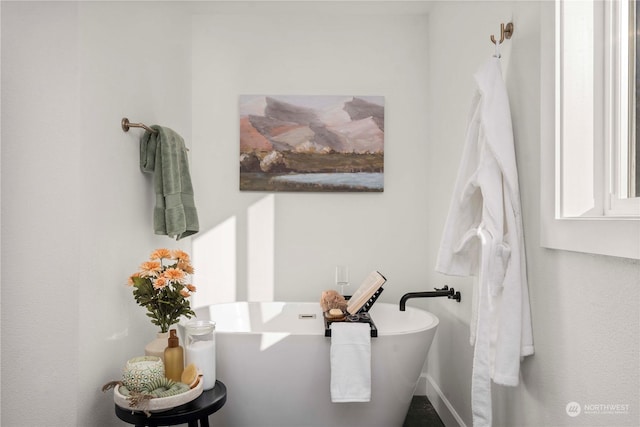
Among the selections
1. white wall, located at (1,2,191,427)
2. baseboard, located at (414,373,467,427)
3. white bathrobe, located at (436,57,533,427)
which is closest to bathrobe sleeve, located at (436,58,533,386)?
white bathrobe, located at (436,57,533,427)

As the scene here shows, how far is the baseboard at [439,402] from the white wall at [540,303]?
0.02m

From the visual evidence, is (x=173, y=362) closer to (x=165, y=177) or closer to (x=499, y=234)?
(x=165, y=177)

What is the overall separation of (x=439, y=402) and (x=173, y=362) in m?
1.73

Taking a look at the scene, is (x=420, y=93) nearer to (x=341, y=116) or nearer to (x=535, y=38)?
(x=341, y=116)

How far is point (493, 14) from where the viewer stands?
1.86 metres

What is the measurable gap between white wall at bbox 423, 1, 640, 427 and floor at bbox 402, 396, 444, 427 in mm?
105

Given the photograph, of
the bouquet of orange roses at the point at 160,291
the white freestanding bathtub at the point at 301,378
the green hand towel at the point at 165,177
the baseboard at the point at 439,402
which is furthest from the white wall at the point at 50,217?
the baseboard at the point at 439,402

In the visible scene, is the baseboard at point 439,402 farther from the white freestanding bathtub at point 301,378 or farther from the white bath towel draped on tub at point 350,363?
the white bath towel draped on tub at point 350,363

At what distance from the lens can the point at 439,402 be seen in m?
2.63

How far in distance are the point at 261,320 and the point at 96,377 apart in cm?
117

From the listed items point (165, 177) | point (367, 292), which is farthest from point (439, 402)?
point (165, 177)

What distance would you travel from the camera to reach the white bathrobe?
4.68 ft

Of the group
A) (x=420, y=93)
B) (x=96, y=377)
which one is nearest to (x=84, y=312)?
(x=96, y=377)

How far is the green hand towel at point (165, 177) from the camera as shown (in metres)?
2.15
